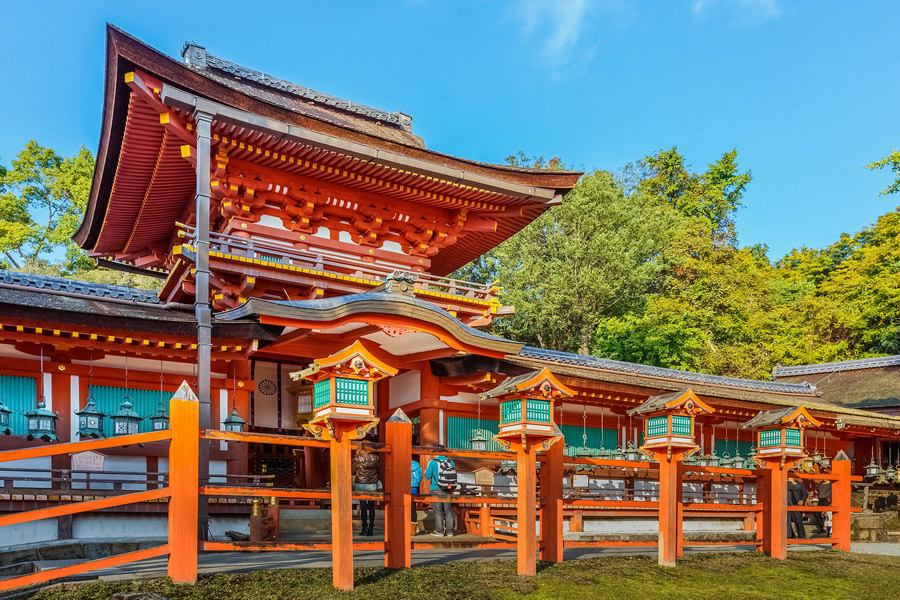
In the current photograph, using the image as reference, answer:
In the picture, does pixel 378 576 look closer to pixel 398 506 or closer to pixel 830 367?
pixel 398 506

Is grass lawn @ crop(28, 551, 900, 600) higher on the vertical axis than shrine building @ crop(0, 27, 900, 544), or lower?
lower

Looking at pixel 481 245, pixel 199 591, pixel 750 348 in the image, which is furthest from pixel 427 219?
pixel 750 348

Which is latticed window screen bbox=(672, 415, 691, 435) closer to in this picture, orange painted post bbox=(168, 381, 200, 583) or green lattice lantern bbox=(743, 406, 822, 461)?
green lattice lantern bbox=(743, 406, 822, 461)

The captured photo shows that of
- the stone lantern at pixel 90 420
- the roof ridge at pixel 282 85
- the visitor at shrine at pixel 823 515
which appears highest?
the roof ridge at pixel 282 85

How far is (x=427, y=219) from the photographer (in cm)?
1828

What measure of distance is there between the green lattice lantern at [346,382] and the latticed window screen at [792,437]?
277 inches

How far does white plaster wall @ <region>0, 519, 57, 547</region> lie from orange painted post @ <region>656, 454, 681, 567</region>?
28.6 ft

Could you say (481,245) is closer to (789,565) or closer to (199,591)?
(789,565)

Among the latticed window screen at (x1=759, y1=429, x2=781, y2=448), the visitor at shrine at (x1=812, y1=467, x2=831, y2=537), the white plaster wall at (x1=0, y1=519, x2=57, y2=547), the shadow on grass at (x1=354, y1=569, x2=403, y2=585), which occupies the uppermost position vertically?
the latticed window screen at (x1=759, y1=429, x2=781, y2=448)

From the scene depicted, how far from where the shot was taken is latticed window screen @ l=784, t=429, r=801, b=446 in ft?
37.7

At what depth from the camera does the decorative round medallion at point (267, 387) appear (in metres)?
17.1

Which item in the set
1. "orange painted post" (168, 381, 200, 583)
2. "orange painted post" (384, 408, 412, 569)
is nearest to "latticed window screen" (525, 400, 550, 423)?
"orange painted post" (384, 408, 412, 569)

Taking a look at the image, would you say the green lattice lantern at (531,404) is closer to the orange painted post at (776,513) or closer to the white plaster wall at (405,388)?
the orange painted post at (776,513)

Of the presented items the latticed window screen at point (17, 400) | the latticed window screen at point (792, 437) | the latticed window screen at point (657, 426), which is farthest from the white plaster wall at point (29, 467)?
the latticed window screen at point (792, 437)
